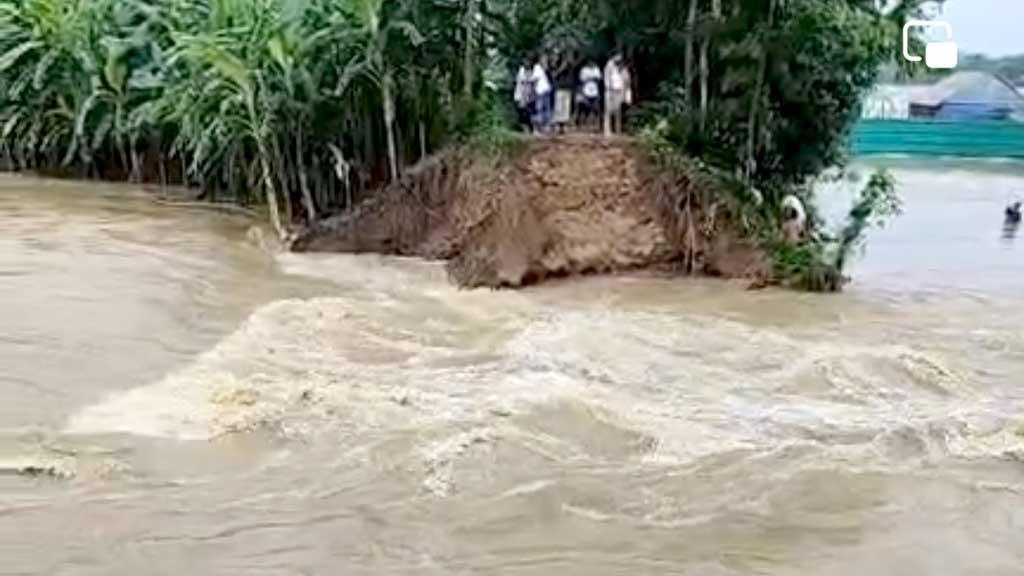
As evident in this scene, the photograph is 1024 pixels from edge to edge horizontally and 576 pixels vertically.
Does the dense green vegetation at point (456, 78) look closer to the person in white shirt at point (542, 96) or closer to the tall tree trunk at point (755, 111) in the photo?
the tall tree trunk at point (755, 111)

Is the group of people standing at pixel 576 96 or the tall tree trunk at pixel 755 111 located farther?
the group of people standing at pixel 576 96

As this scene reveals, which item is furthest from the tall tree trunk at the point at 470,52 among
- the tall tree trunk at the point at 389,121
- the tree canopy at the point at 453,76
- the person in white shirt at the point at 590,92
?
the person in white shirt at the point at 590,92

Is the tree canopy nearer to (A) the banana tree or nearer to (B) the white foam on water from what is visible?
(A) the banana tree

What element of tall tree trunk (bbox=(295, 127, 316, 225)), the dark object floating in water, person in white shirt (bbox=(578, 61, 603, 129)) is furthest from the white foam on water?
the dark object floating in water

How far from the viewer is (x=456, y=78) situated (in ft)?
48.6

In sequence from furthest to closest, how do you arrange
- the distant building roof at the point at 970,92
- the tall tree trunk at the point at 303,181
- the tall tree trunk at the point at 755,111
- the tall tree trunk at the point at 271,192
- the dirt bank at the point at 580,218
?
the distant building roof at the point at 970,92
the tall tree trunk at the point at 303,181
the tall tree trunk at the point at 271,192
the tall tree trunk at the point at 755,111
the dirt bank at the point at 580,218

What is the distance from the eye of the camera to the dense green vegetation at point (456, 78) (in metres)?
13.6

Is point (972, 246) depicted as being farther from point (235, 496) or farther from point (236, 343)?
point (235, 496)

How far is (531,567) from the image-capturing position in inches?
224

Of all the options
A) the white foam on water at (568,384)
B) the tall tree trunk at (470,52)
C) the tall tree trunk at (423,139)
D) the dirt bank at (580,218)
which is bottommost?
the white foam on water at (568,384)

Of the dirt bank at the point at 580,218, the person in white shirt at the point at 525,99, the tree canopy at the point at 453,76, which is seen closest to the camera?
the dirt bank at the point at 580,218

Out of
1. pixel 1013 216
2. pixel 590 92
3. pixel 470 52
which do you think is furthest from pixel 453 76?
pixel 1013 216

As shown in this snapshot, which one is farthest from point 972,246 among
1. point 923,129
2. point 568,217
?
point 923,129

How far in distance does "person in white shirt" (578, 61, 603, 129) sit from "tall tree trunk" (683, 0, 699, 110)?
100 centimetres
